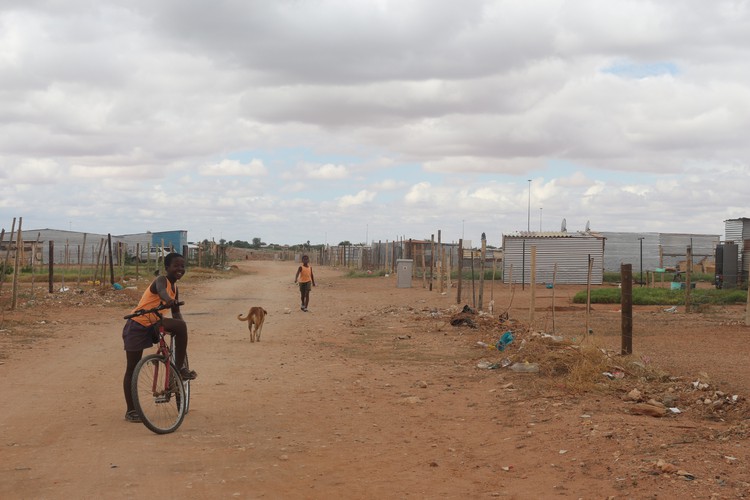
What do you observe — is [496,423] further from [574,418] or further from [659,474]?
[659,474]

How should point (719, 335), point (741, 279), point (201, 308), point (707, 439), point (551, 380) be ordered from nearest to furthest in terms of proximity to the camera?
1. point (707, 439)
2. point (551, 380)
3. point (719, 335)
4. point (201, 308)
5. point (741, 279)

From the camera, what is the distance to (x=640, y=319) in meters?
19.5

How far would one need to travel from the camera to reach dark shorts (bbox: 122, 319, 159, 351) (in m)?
7.77

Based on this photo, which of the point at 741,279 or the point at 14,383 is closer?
the point at 14,383

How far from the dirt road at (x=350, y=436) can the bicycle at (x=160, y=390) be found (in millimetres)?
163

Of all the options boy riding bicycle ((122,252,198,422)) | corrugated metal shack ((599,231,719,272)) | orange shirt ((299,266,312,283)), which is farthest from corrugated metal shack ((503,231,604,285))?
boy riding bicycle ((122,252,198,422))

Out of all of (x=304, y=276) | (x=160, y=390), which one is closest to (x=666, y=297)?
(x=304, y=276)

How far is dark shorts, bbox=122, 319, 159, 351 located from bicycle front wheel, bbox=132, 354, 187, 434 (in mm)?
235

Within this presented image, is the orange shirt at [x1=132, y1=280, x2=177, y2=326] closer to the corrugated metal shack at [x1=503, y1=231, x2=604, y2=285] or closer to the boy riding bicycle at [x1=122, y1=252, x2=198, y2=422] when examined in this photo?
the boy riding bicycle at [x1=122, y1=252, x2=198, y2=422]

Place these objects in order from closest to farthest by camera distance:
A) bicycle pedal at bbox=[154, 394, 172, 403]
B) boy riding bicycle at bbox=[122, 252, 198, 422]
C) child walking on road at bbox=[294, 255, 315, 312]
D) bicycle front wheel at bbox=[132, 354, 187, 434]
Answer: bicycle front wheel at bbox=[132, 354, 187, 434] → bicycle pedal at bbox=[154, 394, 172, 403] → boy riding bicycle at bbox=[122, 252, 198, 422] → child walking on road at bbox=[294, 255, 315, 312]

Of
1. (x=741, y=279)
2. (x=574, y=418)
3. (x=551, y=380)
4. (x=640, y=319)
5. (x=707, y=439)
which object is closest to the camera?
(x=707, y=439)

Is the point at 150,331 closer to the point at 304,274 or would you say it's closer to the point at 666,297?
the point at 304,274

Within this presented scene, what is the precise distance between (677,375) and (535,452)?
4.30m

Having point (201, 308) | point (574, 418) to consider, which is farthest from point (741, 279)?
point (574, 418)
